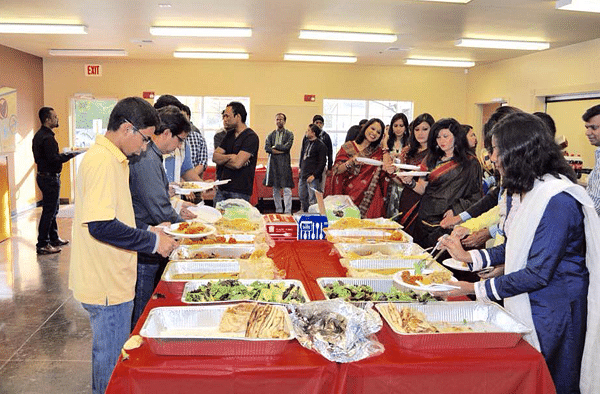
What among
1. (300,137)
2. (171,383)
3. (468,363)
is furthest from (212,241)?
(300,137)

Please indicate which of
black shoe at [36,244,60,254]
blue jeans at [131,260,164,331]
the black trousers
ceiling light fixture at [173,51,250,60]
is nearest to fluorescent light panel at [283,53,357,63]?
ceiling light fixture at [173,51,250,60]

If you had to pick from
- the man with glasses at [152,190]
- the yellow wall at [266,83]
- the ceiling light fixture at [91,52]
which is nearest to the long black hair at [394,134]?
the man with glasses at [152,190]

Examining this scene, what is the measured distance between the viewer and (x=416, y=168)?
369 cm

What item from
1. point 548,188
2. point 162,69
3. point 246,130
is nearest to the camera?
point 548,188

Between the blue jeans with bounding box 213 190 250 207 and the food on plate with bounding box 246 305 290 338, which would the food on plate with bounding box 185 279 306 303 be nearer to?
the food on plate with bounding box 246 305 290 338

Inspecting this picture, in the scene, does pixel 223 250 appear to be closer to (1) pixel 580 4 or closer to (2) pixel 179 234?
(2) pixel 179 234

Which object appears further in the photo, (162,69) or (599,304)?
(162,69)

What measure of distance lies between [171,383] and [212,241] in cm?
143

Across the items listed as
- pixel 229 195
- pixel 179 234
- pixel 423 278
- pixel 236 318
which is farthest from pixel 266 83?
pixel 236 318

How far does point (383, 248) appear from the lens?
2867mm

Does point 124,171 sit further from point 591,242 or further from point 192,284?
point 591,242

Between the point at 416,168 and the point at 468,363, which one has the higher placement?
the point at 416,168

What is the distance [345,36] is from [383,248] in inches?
182

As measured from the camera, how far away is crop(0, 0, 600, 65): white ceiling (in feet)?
18.0
